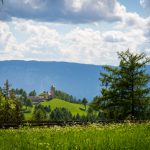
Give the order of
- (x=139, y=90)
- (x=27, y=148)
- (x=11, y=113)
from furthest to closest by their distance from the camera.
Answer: (x=11, y=113)
(x=139, y=90)
(x=27, y=148)

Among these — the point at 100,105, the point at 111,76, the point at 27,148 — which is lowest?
the point at 27,148

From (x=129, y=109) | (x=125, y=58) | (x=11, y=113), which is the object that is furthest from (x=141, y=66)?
(x=11, y=113)

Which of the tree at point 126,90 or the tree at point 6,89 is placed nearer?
the tree at point 126,90

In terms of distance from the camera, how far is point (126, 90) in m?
56.0

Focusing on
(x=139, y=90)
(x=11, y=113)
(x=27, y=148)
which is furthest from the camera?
(x=11, y=113)

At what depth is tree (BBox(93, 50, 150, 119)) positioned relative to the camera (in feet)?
179

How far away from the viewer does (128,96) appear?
55906 mm

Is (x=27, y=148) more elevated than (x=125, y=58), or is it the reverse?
(x=125, y=58)

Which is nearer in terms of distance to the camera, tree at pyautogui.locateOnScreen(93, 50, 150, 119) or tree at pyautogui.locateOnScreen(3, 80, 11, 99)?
tree at pyautogui.locateOnScreen(93, 50, 150, 119)

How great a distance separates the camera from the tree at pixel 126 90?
179 ft

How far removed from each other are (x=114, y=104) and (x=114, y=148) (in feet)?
148

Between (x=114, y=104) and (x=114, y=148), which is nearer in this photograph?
(x=114, y=148)

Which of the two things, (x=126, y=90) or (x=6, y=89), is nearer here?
(x=126, y=90)

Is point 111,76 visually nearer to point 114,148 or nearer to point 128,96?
point 128,96
